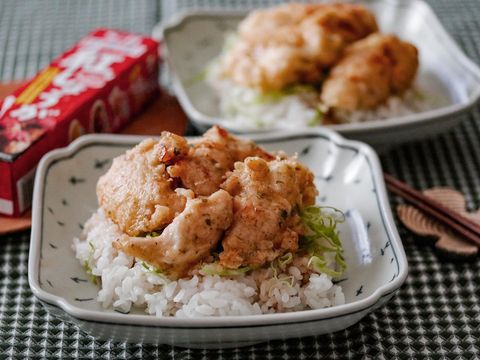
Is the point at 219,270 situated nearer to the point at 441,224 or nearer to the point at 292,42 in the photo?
the point at 441,224

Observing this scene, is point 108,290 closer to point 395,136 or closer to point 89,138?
point 89,138

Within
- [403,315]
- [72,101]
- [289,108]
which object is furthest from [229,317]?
[289,108]

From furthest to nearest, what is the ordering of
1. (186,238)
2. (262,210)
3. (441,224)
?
1. (441,224)
2. (262,210)
3. (186,238)

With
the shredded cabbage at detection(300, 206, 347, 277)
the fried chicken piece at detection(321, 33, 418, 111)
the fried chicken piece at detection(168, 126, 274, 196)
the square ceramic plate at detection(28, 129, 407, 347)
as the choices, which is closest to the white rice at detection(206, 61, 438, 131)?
the fried chicken piece at detection(321, 33, 418, 111)

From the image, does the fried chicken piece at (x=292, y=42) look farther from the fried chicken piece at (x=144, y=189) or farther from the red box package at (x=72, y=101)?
the fried chicken piece at (x=144, y=189)

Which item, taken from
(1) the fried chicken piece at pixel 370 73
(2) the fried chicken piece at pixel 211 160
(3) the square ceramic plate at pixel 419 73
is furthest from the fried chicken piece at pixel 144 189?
(1) the fried chicken piece at pixel 370 73

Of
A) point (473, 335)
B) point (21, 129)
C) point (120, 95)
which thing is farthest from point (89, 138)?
point (473, 335)
